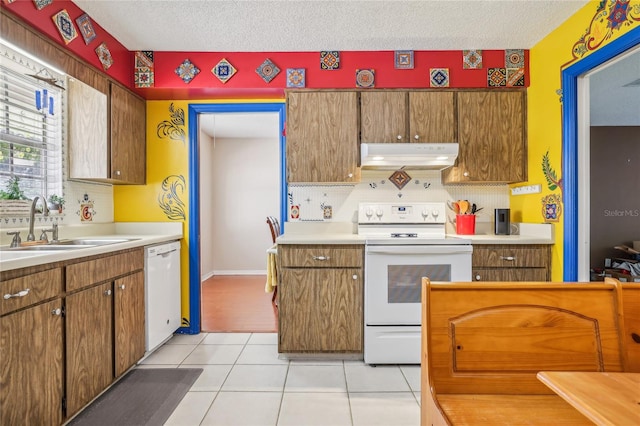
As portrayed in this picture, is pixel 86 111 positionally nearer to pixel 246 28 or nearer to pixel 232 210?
pixel 246 28

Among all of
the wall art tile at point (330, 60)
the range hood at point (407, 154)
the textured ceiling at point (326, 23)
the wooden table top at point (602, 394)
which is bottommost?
the wooden table top at point (602, 394)

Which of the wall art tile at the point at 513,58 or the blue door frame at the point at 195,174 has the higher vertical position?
the wall art tile at the point at 513,58

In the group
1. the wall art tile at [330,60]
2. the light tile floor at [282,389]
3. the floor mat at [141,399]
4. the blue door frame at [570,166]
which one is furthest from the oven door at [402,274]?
the wall art tile at [330,60]

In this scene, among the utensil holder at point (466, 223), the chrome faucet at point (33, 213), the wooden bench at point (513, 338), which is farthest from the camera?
the utensil holder at point (466, 223)

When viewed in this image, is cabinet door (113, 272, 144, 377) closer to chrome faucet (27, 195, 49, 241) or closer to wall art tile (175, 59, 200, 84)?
chrome faucet (27, 195, 49, 241)

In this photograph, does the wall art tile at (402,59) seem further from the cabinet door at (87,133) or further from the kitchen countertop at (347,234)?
the cabinet door at (87,133)

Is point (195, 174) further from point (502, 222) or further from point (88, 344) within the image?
point (502, 222)

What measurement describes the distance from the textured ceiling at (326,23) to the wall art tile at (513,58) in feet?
0.17

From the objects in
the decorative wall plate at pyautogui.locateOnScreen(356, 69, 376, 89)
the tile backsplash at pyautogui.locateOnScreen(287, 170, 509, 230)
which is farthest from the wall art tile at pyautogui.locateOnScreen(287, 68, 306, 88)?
the tile backsplash at pyautogui.locateOnScreen(287, 170, 509, 230)

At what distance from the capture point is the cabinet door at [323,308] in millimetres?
2414

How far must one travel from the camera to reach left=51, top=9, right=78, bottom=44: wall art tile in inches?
79.5

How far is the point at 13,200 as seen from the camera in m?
Result: 1.92

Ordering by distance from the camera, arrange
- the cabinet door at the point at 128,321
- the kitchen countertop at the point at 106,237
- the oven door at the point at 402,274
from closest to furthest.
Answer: the kitchen countertop at the point at 106,237 → the cabinet door at the point at 128,321 → the oven door at the point at 402,274

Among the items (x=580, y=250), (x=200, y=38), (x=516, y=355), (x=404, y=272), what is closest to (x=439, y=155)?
(x=404, y=272)
